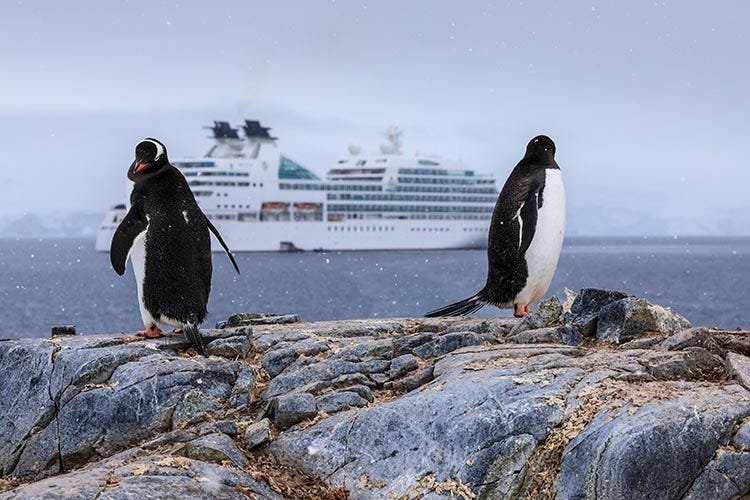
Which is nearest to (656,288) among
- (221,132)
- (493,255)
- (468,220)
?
(468,220)

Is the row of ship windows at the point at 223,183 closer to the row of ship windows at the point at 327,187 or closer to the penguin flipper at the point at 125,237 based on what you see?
the row of ship windows at the point at 327,187

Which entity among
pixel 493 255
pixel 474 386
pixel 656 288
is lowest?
pixel 656 288

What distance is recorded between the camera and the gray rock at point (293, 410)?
18.6 ft

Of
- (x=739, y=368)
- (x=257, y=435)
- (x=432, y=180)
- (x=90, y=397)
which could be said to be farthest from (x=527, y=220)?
(x=432, y=180)

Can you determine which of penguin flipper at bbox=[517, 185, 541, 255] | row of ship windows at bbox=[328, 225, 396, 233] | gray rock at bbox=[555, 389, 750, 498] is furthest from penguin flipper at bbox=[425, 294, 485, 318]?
row of ship windows at bbox=[328, 225, 396, 233]

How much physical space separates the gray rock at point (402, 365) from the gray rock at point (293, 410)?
0.62 m

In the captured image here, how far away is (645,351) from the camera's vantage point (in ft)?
19.5

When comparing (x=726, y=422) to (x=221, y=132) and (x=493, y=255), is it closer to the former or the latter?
(x=493, y=255)

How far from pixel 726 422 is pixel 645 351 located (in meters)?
0.93

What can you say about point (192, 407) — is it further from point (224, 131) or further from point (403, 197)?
point (224, 131)

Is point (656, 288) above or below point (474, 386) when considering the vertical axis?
below

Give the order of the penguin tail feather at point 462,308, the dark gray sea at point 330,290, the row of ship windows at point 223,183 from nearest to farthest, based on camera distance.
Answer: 1. the penguin tail feather at point 462,308
2. the dark gray sea at point 330,290
3. the row of ship windows at point 223,183

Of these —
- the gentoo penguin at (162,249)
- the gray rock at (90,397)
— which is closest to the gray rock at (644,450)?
the gray rock at (90,397)

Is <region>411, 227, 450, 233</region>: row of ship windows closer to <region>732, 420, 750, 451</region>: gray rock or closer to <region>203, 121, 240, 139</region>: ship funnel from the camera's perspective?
<region>203, 121, 240, 139</region>: ship funnel
